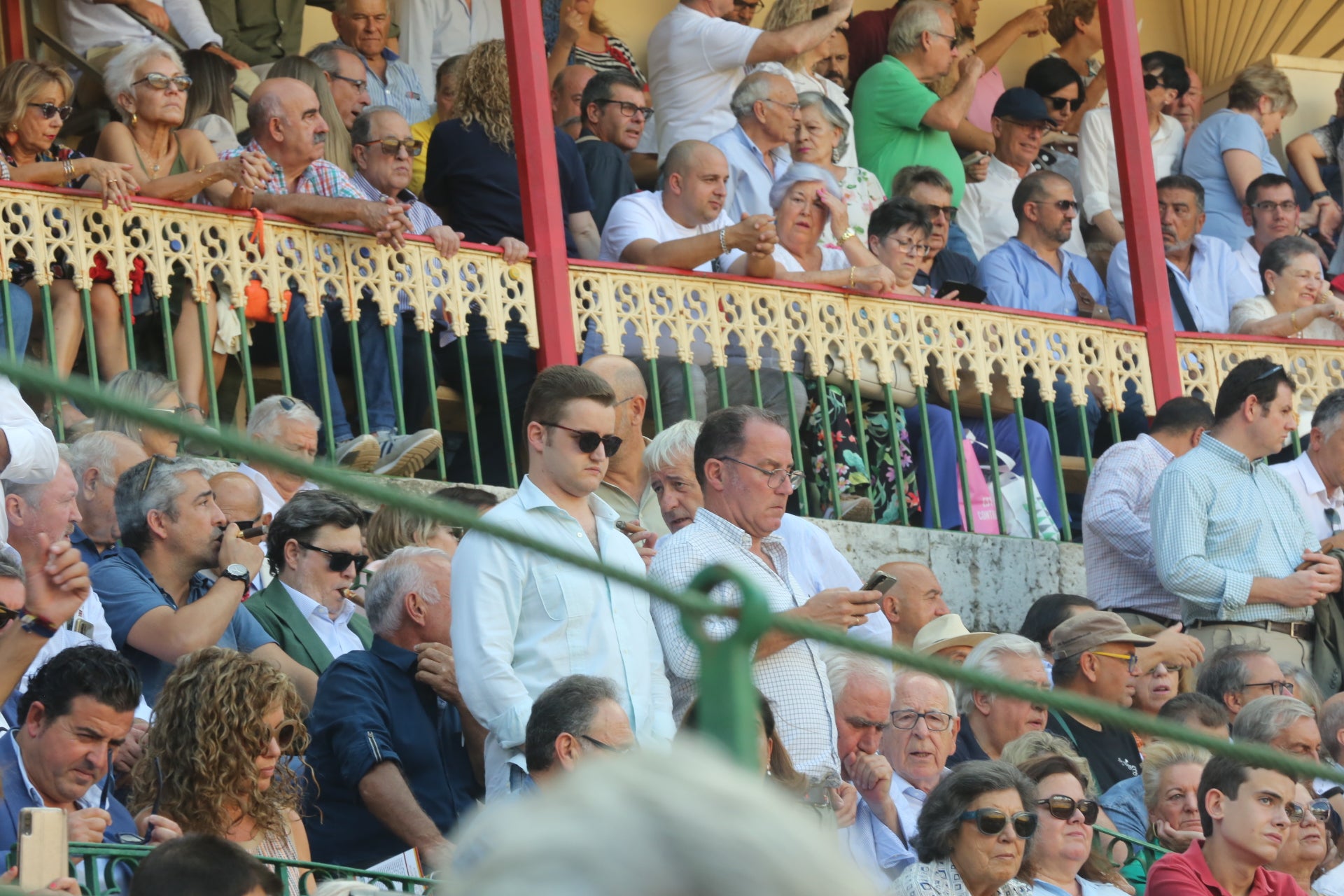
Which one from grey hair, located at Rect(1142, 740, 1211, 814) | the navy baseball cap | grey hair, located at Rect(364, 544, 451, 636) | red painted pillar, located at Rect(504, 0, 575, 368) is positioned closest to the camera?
grey hair, located at Rect(364, 544, 451, 636)

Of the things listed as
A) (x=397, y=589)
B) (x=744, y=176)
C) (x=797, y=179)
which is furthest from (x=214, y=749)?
(x=744, y=176)

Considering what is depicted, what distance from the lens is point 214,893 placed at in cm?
380

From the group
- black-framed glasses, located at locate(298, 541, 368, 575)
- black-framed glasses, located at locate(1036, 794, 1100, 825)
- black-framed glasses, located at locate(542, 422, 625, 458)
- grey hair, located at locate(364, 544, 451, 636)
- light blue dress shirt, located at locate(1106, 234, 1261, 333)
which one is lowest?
black-framed glasses, located at locate(1036, 794, 1100, 825)

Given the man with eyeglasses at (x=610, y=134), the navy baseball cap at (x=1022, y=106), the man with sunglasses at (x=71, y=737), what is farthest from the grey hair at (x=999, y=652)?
the navy baseball cap at (x=1022, y=106)

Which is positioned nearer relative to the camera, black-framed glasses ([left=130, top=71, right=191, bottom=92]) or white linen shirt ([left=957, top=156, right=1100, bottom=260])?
black-framed glasses ([left=130, top=71, right=191, bottom=92])

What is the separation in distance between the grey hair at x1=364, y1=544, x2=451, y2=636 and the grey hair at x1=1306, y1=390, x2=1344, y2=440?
5.00 meters

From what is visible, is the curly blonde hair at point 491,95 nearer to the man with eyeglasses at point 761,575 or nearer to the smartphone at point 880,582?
the man with eyeglasses at point 761,575

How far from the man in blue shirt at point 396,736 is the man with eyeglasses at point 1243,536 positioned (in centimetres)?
363

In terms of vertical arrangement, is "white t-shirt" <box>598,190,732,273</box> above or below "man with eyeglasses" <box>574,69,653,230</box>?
below

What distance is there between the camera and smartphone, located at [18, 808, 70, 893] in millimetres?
3801

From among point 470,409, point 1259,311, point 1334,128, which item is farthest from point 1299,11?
point 470,409

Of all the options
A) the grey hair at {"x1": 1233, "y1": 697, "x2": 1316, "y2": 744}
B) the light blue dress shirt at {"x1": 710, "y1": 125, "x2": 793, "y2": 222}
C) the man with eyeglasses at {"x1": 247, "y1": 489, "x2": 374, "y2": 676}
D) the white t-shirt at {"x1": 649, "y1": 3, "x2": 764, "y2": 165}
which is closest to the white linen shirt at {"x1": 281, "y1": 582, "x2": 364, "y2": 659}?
the man with eyeglasses at {"x1": 247, "y1": 489, "x2": 374, "y2": 676}

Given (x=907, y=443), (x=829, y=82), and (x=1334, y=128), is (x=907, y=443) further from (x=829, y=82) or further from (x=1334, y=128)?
(x=1334, y=128)

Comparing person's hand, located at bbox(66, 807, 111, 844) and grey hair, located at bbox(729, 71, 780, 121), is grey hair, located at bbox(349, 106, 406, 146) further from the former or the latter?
person's hand, located at bbox(66, 807, 111, 844)
